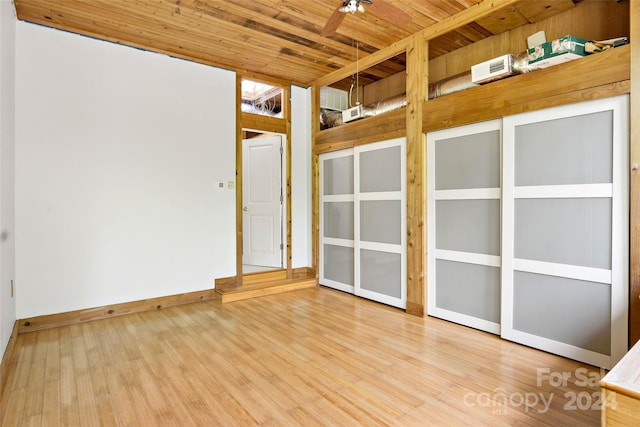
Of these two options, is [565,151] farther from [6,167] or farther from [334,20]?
[6,167]

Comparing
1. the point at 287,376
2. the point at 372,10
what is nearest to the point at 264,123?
the point at 372,10

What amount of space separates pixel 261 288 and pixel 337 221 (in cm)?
131

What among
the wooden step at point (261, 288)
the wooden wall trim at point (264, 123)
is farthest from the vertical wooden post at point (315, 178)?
the wooden wall trim at point (264, 123)

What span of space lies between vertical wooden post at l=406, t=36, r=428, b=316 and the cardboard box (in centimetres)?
103

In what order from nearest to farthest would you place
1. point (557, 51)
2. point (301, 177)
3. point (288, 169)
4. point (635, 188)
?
1. point (635, 188)
2. point (557, 51)
3. point (288, 169)
4. point (301, 177)

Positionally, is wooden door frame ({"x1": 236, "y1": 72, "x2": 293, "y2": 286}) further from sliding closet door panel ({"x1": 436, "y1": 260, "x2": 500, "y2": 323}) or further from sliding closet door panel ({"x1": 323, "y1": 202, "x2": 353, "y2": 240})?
sliding closet door panel ({"x1": 436, "y1": 260, "x2": 500, "y2": 323})

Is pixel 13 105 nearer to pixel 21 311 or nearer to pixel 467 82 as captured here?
pixel 21 311

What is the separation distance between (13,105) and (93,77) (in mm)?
719

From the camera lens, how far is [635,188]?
2086 millimetres

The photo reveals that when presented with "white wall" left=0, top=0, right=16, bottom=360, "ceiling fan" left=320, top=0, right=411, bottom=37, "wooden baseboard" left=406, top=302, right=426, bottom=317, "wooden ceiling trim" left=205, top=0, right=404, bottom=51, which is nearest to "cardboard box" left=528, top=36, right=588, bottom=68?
"ceiling fan" left=320, top=0, right=411, bottom=37

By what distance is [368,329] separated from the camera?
3059 mm

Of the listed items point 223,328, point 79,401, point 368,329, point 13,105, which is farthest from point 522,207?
point 13,105

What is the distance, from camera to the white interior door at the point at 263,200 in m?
5.01

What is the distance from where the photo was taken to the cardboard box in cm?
229
